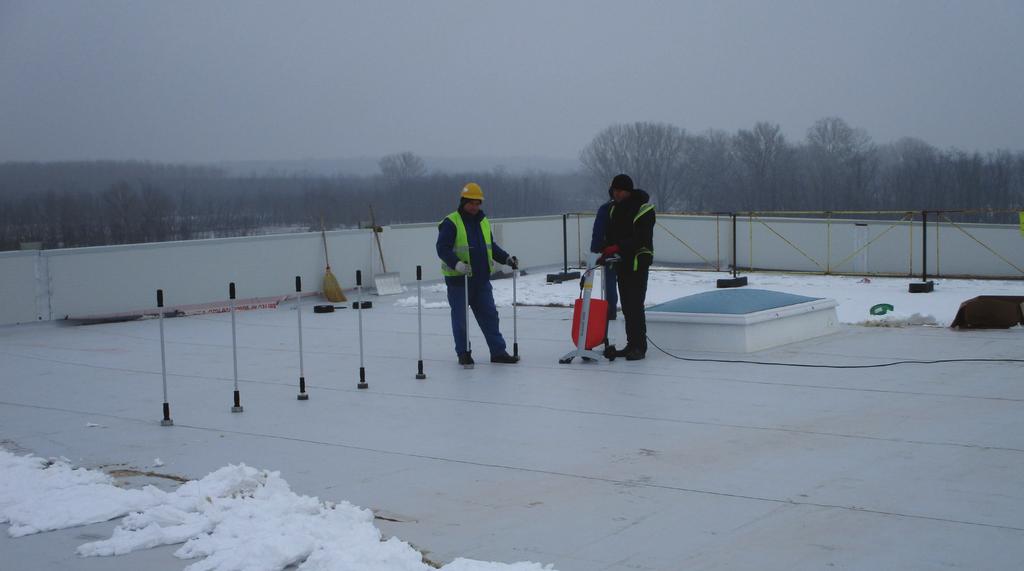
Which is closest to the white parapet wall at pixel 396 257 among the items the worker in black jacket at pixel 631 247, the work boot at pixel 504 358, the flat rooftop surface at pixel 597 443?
the flat rooftop surface at pixel 597 443

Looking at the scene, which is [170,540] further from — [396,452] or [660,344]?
[660,344]

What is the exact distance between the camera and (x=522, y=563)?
472 centimetres

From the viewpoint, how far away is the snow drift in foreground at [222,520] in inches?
192

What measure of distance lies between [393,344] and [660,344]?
336 centimetres

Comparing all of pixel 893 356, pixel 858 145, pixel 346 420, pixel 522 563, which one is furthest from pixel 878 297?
pixel 858 145

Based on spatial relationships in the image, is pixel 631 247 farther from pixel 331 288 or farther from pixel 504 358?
pixel 331 288

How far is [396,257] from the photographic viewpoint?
21.0m

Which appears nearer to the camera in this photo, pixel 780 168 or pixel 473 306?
pixel 473 306

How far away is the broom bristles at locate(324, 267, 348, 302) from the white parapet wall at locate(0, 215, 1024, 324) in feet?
1.54

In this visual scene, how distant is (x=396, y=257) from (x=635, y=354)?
35.2 feet

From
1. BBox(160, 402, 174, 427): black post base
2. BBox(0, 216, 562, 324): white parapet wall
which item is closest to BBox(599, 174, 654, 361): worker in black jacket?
BBox(160, 402, 174, 427): black post base

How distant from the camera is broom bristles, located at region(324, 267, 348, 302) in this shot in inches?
734

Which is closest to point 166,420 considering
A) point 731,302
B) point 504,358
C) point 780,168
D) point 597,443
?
point 597,443

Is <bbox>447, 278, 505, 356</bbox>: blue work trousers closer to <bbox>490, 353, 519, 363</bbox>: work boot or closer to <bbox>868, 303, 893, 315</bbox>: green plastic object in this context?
<bbox>490, 353, 519, 363</bbox>: work boot
